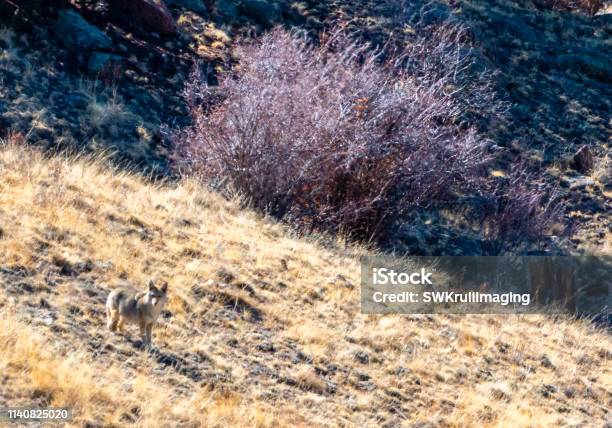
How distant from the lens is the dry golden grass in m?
6.69

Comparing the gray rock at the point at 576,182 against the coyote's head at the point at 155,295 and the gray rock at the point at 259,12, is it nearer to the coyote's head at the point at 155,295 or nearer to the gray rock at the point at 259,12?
the gray rock at the point at 259,12

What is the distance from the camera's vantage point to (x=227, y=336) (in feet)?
26.9

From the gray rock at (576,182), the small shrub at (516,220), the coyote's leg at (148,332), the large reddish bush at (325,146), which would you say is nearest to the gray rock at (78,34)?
the large reddish bush at (325,146)

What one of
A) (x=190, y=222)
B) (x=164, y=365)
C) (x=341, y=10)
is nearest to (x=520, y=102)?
(x=341, y=10)

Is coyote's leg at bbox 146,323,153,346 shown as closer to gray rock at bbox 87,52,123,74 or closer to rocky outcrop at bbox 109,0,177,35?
gray rock at bbox 87,52,123,74

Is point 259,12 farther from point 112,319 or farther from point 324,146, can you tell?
point 112,319

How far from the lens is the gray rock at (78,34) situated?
1645 centimetres

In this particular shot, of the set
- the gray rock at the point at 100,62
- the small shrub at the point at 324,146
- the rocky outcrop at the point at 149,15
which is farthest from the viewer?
the rocky outcrop at the point at 149,15

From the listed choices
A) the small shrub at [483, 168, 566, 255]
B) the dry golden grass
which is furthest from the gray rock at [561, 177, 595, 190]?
the dry golden grass

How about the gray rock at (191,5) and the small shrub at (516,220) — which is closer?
the small shrub at (516,220)

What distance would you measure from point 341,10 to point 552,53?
19.4ft

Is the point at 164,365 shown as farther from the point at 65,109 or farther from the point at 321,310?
the point at 65,109

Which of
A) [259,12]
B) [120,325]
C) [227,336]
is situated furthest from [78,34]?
[120,325]

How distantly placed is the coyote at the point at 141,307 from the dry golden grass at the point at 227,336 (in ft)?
0.63
